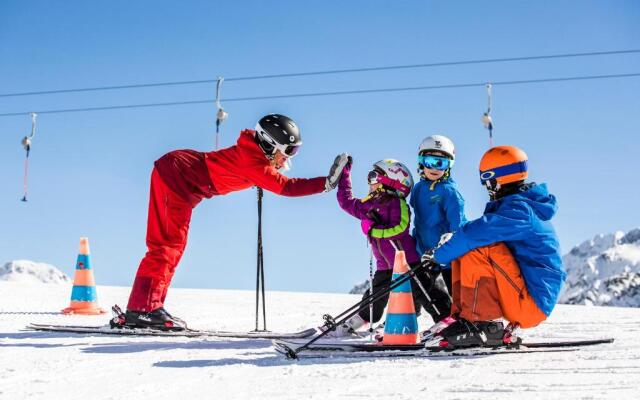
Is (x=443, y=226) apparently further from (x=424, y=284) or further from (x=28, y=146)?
(x=28, y=146)

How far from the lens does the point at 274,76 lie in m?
19.3

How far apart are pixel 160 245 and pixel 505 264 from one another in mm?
3273

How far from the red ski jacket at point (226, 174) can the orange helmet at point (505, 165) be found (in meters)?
1.88

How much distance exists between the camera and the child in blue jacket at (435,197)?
5.99 metres

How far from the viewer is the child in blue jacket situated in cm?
599

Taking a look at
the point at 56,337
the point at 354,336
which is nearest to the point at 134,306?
the point at 56,337

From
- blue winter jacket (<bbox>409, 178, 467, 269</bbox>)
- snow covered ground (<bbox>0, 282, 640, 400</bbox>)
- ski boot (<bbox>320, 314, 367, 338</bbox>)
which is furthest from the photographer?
ski boot (<bbox>320, 314, 367, 338</bbox>)

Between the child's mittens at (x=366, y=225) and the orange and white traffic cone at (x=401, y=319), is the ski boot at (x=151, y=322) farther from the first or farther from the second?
the orange and white traffic cone at (x=401, y=319)

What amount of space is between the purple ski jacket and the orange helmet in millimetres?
1280

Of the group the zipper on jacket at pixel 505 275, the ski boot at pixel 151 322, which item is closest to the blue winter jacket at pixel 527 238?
the zipper on jacket at pixel 505 275

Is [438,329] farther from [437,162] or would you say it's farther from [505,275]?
[437,162]

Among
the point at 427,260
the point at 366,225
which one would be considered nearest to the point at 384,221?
the point at 366,225

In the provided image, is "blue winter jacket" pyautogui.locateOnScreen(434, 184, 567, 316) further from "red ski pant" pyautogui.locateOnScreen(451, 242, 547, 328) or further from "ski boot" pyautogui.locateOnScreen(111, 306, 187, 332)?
"ski boot" pyautogui.locateOnScreen(111, 306, 187, 332)

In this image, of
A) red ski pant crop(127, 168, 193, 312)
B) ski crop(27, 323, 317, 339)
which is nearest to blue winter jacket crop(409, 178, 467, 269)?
ski crop(27, 323, 317, 339)
